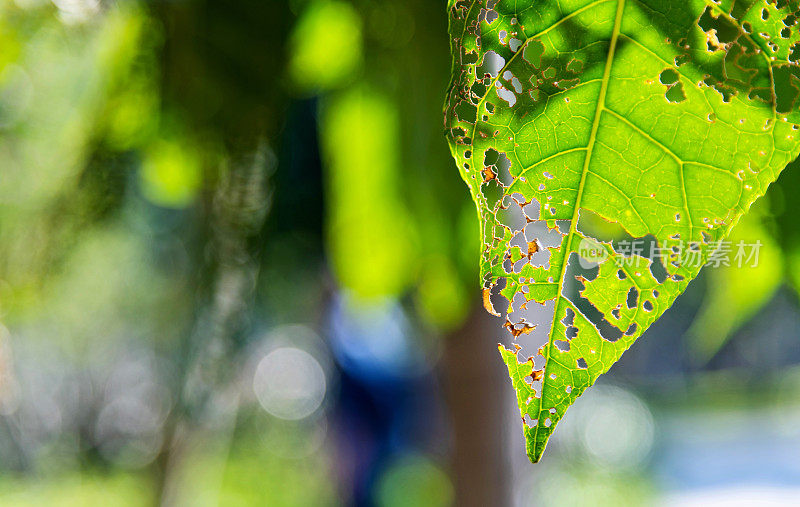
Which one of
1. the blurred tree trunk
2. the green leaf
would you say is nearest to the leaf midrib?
the green leaf

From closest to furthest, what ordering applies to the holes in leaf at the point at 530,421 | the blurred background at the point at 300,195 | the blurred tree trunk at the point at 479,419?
the holes in leaf at the point at 530,421 < the blurred background at the point at 300,195 < the blurred tree trunk at the point at 479,419

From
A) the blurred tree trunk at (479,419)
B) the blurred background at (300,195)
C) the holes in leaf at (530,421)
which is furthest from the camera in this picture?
the blurred tree trunk at (479,419)

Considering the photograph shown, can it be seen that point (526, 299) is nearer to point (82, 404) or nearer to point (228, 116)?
point (228, 116)

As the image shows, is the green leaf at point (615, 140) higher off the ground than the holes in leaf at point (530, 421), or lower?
higher

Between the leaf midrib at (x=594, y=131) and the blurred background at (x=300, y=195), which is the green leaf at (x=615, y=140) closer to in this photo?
the leaf midrib at (x=594, y=131)

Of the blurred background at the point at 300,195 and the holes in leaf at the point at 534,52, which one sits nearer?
the holes in leaf at the point at 534,52

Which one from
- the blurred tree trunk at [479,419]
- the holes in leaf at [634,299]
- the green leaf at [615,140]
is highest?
the green leaf at [615,140]

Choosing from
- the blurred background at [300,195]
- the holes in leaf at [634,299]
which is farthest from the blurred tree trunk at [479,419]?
the holes in leaf at [634,299]
